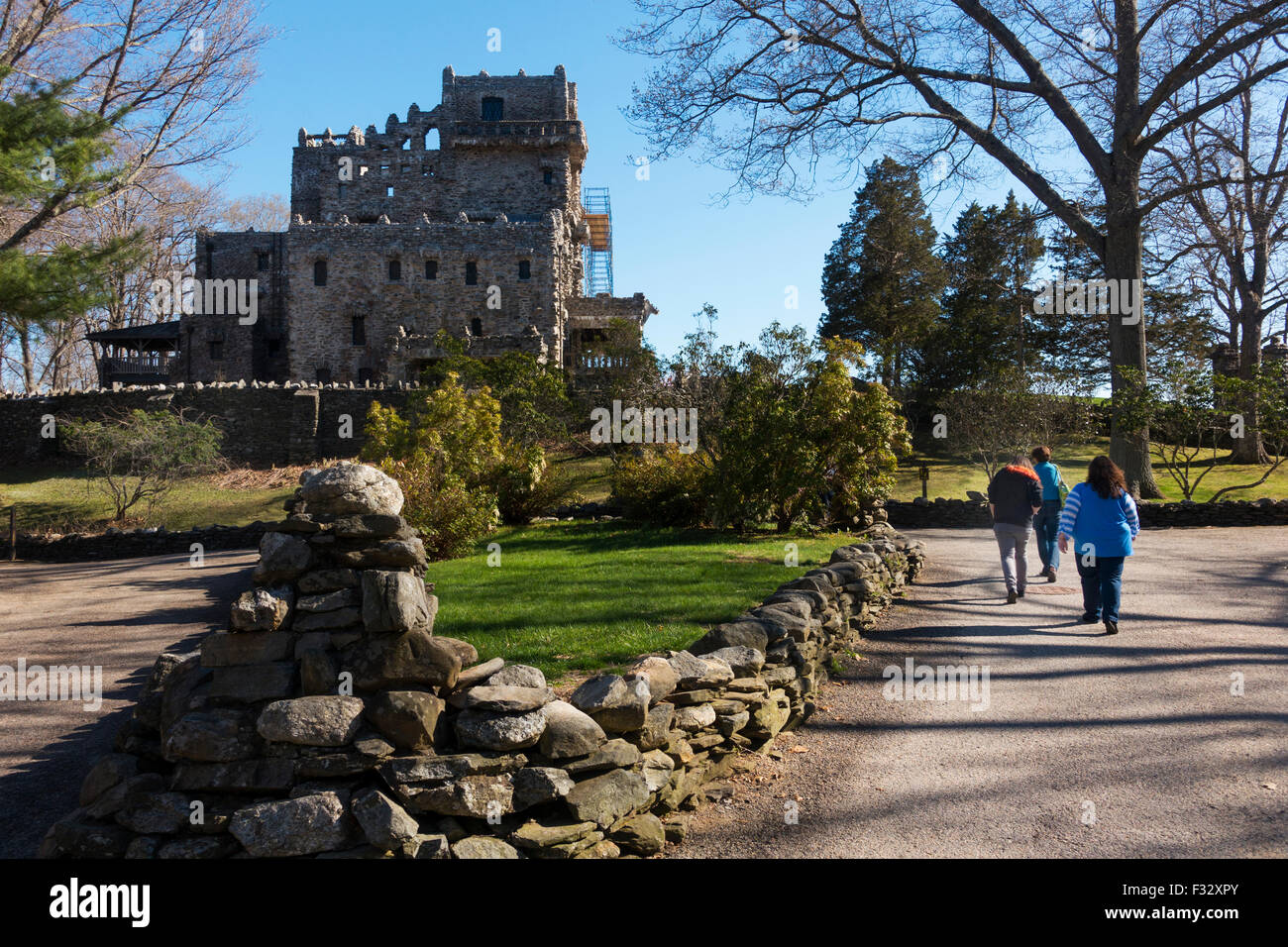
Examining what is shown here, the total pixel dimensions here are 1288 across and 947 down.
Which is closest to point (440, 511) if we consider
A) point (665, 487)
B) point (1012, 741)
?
point (665, 487)

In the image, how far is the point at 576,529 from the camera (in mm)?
16516

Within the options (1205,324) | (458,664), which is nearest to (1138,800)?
(458,664)

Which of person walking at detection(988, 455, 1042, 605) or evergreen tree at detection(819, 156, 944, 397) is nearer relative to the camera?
person walking at detection(988, 455, 1042, 605)

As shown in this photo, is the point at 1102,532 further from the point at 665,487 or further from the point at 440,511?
the point at 440,511

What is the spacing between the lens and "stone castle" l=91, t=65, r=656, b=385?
1708 inches

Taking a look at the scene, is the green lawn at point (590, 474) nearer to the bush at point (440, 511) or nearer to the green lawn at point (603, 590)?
the bush at point (440, 511)

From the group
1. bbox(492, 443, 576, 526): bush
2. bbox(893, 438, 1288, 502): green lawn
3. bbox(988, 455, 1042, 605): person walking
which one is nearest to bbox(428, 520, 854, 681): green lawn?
bbox(988, 455, 1042, 605): person walking

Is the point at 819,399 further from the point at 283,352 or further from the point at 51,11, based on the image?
the point at 283,352

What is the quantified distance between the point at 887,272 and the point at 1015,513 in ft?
114

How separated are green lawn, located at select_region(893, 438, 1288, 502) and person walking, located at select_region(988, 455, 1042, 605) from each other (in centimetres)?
1251

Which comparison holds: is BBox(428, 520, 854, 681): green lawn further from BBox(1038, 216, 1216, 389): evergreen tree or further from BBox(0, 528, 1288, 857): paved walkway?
BBox(1038, 216, 1216, 389): evergreen tree

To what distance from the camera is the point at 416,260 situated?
43.7 m

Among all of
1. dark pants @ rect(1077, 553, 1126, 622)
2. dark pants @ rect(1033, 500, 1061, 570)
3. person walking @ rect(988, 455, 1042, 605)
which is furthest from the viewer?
dark pants @ rect(1033, 500, 1061, 570)

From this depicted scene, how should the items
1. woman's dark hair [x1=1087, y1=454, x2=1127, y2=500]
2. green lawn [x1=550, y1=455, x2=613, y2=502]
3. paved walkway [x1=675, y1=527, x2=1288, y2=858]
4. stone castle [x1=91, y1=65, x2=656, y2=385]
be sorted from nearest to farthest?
paved walkway [x1=675, y1=527, x2=1288, y2=858]
woman's dark hair [x1=1087, y1=454, x2=1127, y2=500]
green lawn [x1=550, y1=455, x2=613, y2=502]
stone castle [x1=91, y1=65, x2=656, y2=385]
